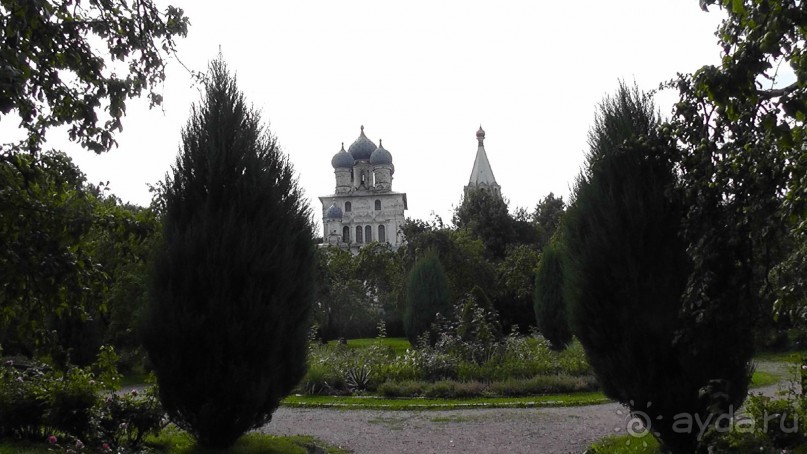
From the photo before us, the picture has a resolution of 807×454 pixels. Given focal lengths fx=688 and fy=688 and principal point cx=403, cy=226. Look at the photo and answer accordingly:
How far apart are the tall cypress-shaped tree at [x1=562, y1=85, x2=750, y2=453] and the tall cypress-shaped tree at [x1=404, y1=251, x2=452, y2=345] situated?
52.7ft

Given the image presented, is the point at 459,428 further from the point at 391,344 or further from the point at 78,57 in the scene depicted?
the point at 391,344

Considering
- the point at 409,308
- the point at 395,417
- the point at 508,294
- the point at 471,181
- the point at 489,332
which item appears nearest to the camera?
the point at 395,417

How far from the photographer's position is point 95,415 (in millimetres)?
8648

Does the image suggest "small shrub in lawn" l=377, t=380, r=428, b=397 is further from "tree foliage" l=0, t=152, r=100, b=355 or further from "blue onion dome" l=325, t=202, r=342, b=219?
"blue onion dome" l=325, t=202, r=342, b=219

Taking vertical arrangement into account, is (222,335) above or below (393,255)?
below

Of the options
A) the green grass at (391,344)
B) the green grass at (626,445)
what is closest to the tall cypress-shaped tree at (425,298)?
the green grass at (391,344)

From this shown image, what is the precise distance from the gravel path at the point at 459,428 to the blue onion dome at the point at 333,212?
209ft

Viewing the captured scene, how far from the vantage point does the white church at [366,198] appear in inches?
3071

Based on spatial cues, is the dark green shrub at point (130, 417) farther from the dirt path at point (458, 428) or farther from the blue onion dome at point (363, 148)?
the blue onion dome at point (363, 148)

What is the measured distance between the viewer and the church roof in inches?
2977

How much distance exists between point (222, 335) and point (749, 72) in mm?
6450

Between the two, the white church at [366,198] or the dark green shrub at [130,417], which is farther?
the white church at [366,198]

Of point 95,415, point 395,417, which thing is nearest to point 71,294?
point 95,415

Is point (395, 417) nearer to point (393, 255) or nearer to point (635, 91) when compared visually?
point (635, 91)
